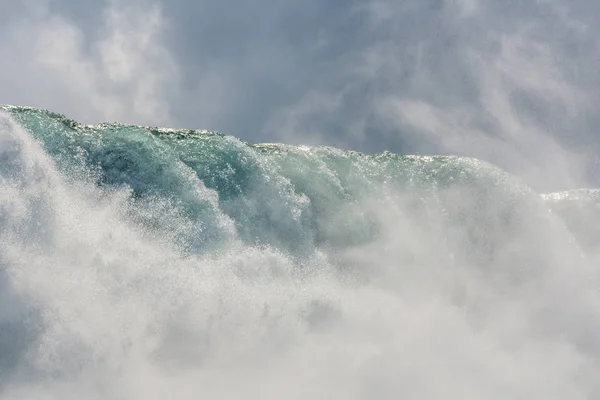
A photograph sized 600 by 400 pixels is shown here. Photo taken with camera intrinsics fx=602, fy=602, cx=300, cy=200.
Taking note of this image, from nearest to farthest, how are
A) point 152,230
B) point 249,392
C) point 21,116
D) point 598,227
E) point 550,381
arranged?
point 249,392 → point 550,381 → point 152,230 → point 21,116 → point 598,227

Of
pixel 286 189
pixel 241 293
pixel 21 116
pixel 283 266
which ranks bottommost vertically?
pixel 241 293

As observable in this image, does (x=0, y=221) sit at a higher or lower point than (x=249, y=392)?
higher

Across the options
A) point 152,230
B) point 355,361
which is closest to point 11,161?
point 152,230

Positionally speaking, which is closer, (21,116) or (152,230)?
(152,230)

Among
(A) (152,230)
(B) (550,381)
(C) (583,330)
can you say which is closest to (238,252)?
(A) (152,230)

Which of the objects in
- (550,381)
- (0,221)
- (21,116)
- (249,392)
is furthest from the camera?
(21,116)

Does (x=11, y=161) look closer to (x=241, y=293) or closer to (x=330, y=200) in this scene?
(x=241, y=293)
